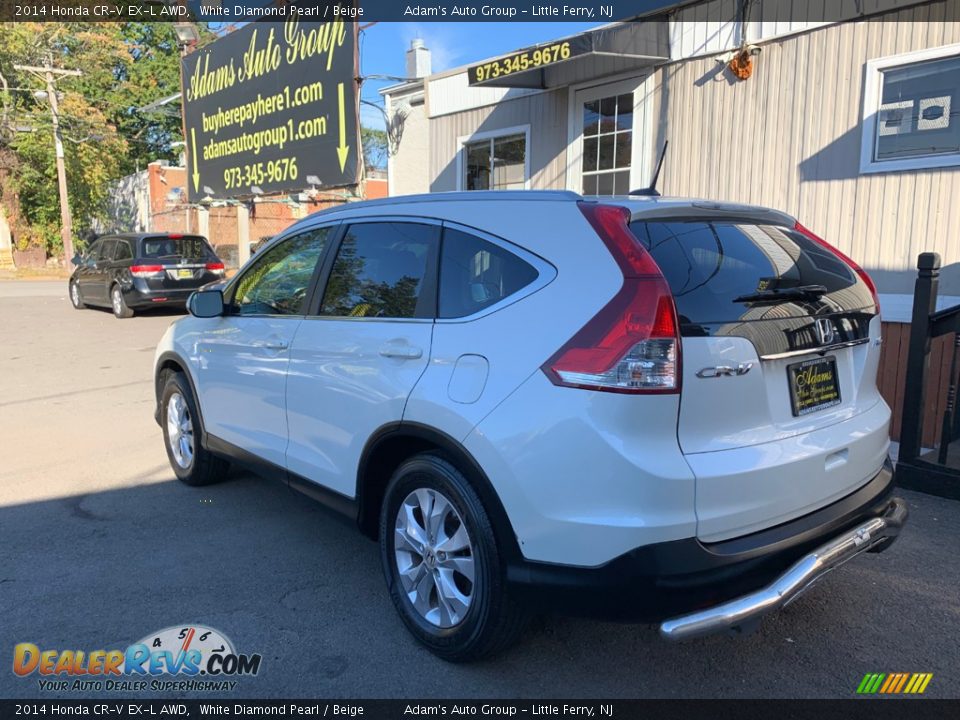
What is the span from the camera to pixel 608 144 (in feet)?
29.0

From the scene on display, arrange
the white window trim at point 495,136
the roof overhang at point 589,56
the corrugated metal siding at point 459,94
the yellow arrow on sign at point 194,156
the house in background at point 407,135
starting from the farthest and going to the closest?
the yellow arrow on sign at point 194,156, the house in background at point 407,135, the corrugated metal siding at point 459,94, the white window trim at point 495,136, the roof overhang at point 589,56

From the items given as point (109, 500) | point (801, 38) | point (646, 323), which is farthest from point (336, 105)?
point (646, 323)

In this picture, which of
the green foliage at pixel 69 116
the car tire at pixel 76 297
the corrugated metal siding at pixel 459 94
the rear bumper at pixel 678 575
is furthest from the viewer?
the green foliage at pixel 69 116

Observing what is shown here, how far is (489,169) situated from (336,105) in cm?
565

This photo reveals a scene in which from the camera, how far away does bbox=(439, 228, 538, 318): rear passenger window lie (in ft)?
9.01

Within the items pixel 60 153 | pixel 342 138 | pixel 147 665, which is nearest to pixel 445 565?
pixel 147 665

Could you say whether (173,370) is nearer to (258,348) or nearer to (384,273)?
(258,348)

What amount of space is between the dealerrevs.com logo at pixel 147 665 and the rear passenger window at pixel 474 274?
1.66 meters

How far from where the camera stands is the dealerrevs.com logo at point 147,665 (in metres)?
2.90

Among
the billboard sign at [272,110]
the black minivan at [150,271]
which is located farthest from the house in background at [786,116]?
the black minivan at [150,271]

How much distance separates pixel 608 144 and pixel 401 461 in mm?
6632

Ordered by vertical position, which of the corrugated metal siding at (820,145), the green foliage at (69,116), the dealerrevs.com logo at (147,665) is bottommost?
the dealerrevs.com logo at (147,665)

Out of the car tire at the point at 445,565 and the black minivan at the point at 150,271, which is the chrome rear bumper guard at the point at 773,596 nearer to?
the car tire at the point at 445,565
